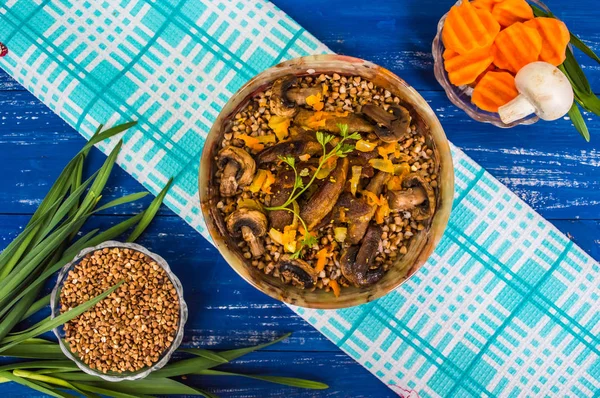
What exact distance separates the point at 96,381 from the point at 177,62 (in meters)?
0.83

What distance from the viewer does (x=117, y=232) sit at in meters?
1.43

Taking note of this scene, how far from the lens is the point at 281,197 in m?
1.19

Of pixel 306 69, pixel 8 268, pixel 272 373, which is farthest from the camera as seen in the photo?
pixel 272 373

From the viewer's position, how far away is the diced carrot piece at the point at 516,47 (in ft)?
4.20

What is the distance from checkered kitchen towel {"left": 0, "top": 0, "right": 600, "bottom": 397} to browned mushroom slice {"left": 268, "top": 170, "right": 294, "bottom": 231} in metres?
0.32

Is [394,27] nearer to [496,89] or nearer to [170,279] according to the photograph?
[496,89]

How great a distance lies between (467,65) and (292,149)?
47cm

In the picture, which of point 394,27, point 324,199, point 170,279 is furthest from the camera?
point 394,27

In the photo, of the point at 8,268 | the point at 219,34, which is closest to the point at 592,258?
the point at 219,34

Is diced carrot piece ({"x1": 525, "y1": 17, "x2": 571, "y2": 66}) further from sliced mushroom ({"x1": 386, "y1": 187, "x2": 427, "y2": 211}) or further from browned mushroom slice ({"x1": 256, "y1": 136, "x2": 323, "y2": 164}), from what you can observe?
browned mushroom slice ({"x1": 256, "y1": 136, "x2": 323, "y2": 164})

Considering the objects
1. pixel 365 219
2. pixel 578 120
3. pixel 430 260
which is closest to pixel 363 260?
pixel 365 219

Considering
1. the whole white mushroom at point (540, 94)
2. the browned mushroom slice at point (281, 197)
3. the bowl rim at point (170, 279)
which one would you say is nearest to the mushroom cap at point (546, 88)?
the whole white mushroom at point (540, 94)

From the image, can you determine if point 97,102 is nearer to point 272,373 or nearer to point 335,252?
point 335,252

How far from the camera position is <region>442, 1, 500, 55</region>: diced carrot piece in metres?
1.28
